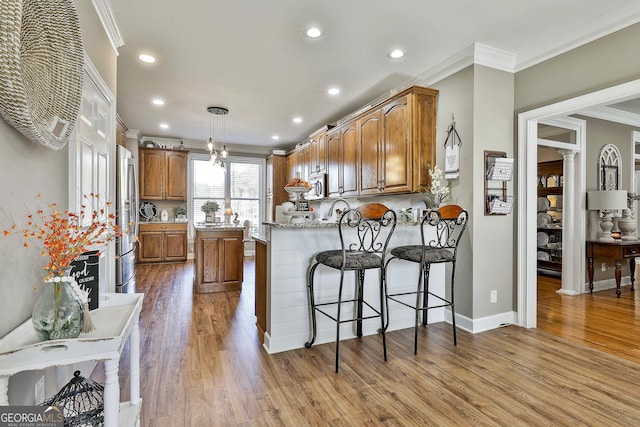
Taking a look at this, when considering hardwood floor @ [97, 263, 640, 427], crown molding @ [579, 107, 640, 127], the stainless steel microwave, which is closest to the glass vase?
hardwood floor @ [97, 263, 640, 427]

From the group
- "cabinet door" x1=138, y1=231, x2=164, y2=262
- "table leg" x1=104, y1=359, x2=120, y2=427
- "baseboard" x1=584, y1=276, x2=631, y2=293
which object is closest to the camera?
"table leg" x1=104, y1=359, x2=120, y2=427

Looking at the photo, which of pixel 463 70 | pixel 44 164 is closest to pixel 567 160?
pixel 463 70

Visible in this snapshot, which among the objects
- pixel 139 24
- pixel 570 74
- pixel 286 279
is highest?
pixel 139 24

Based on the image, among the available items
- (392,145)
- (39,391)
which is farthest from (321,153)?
(39,391)

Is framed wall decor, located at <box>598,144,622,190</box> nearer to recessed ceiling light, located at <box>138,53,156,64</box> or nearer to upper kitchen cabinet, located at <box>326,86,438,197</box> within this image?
upper kitchen cabinet, located at <box>326,86,438,197</box>

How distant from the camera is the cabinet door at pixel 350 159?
4.62 m

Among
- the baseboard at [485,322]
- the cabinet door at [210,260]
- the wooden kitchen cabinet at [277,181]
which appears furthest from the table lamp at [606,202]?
the wooden kitchen cabinet at [277,181]

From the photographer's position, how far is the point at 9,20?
1.06 metres

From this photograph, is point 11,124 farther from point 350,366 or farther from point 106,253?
point 350,366

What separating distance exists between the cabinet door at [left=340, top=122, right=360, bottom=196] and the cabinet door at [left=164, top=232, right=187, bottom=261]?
13.3ft

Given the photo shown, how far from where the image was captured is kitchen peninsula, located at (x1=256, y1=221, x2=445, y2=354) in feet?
9.00

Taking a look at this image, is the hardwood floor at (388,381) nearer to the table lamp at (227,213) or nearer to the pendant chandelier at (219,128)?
the pendant chandelier at (219,128)

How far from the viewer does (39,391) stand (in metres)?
1.46

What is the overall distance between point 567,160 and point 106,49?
566cm
